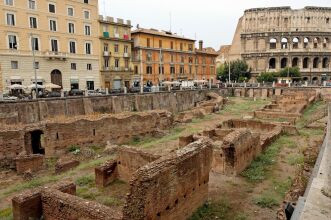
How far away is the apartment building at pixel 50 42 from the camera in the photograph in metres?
33.2

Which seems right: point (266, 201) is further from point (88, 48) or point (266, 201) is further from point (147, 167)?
point (88, 48)

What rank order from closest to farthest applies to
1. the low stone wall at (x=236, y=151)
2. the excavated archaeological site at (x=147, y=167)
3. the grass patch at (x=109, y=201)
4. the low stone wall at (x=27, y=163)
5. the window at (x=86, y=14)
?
the excavated archaeological site at (x=147, y=167) → the grass patch at (x=109, y=201) → the low stone wall at (x=236, y=151) → the low stone wall at (x=27, y=163) → the window at (x=86, y=14)

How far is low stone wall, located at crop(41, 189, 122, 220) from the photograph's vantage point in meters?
7.48

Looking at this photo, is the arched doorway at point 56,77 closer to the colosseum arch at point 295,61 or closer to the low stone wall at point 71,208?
the low stone wall at point 71,208

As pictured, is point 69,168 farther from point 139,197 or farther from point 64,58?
point 64,58

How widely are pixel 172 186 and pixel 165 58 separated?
157 feet

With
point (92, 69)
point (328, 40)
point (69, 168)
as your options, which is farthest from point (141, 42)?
point (328, 40)

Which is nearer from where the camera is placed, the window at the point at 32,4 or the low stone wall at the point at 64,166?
the low stone wall at the point at 64,166

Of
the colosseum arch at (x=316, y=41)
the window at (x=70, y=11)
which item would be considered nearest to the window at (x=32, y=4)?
the window at (x=70, y=11)

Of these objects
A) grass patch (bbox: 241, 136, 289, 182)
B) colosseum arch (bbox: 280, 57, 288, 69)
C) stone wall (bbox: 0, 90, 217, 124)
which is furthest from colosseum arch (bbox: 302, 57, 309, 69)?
grass patch (bbox: 241, 136, 289, 182)

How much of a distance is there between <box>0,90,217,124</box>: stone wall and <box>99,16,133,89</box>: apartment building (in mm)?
12217

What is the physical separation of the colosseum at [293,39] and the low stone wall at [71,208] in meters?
68.7

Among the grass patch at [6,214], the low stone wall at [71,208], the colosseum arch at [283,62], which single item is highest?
the colosseum arch at [283,62]

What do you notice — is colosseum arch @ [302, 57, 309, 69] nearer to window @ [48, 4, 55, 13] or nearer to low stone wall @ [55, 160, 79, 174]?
window @ [48, 4, 55, 13]
